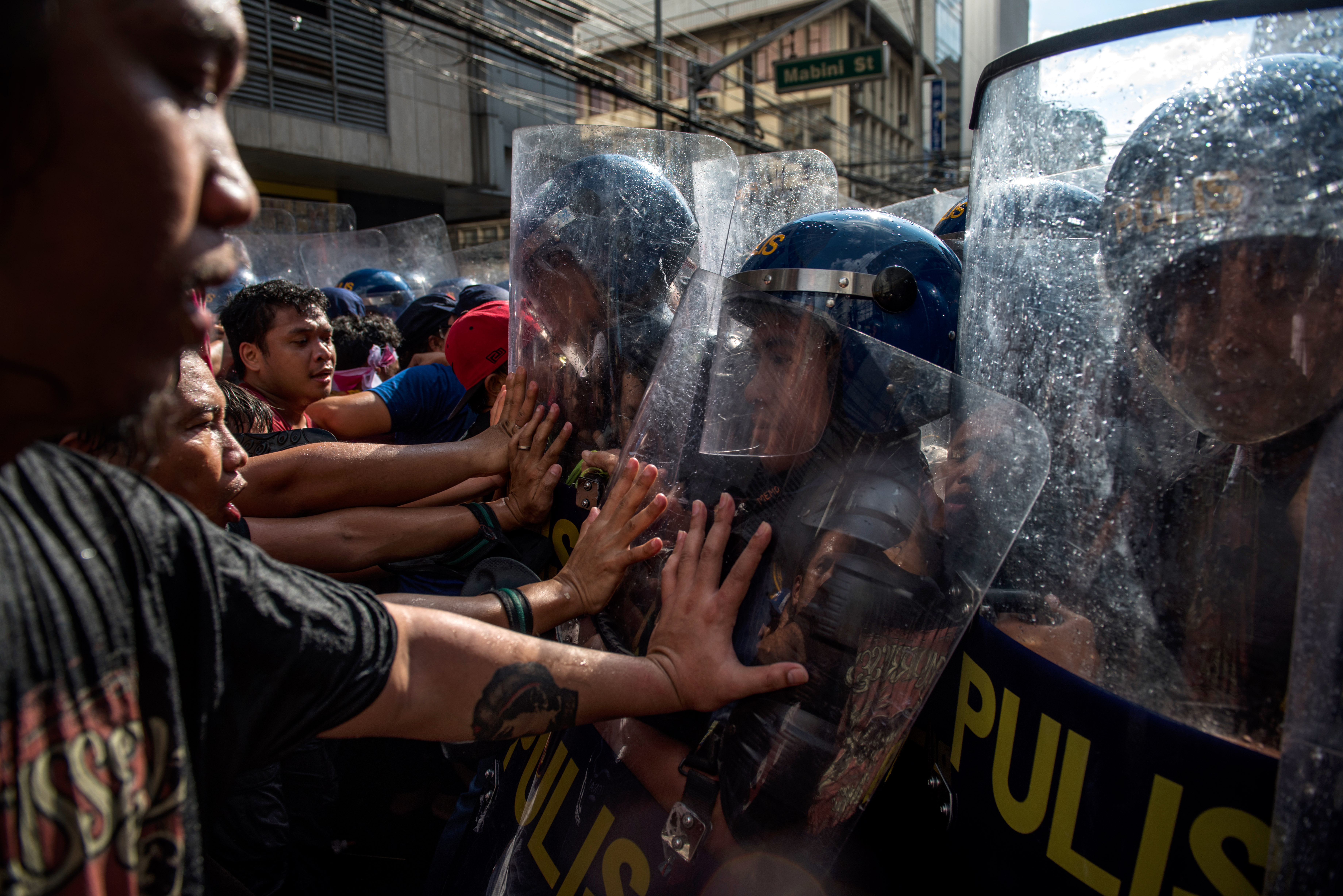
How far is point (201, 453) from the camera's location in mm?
2096

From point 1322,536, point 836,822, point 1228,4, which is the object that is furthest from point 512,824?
point 1228,4

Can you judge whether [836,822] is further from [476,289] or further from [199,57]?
[476,289]

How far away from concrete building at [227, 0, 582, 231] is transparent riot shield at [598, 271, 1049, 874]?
12.1m

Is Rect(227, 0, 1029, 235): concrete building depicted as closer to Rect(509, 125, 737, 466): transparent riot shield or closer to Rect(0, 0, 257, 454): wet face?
Rect(509, 125, 737, 466): transparent riot shield

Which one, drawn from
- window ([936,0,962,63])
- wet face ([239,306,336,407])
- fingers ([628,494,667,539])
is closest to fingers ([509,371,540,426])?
fingers ([628,494,667,539])

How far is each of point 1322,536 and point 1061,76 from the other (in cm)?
82

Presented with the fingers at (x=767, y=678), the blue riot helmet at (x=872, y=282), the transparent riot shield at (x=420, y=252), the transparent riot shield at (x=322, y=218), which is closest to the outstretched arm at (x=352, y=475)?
the blue riot helmet at (x=872, y=282)

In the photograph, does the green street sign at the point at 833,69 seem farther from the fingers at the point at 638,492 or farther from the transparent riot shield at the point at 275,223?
the fingers at the point at 638,492

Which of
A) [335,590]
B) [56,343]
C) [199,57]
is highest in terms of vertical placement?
[199,57]

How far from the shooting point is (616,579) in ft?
5.74

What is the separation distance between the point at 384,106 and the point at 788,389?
716 inches

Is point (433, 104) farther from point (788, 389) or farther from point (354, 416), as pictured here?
point (788, 389)

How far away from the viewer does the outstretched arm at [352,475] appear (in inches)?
107

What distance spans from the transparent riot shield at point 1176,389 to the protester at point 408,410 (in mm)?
2719
